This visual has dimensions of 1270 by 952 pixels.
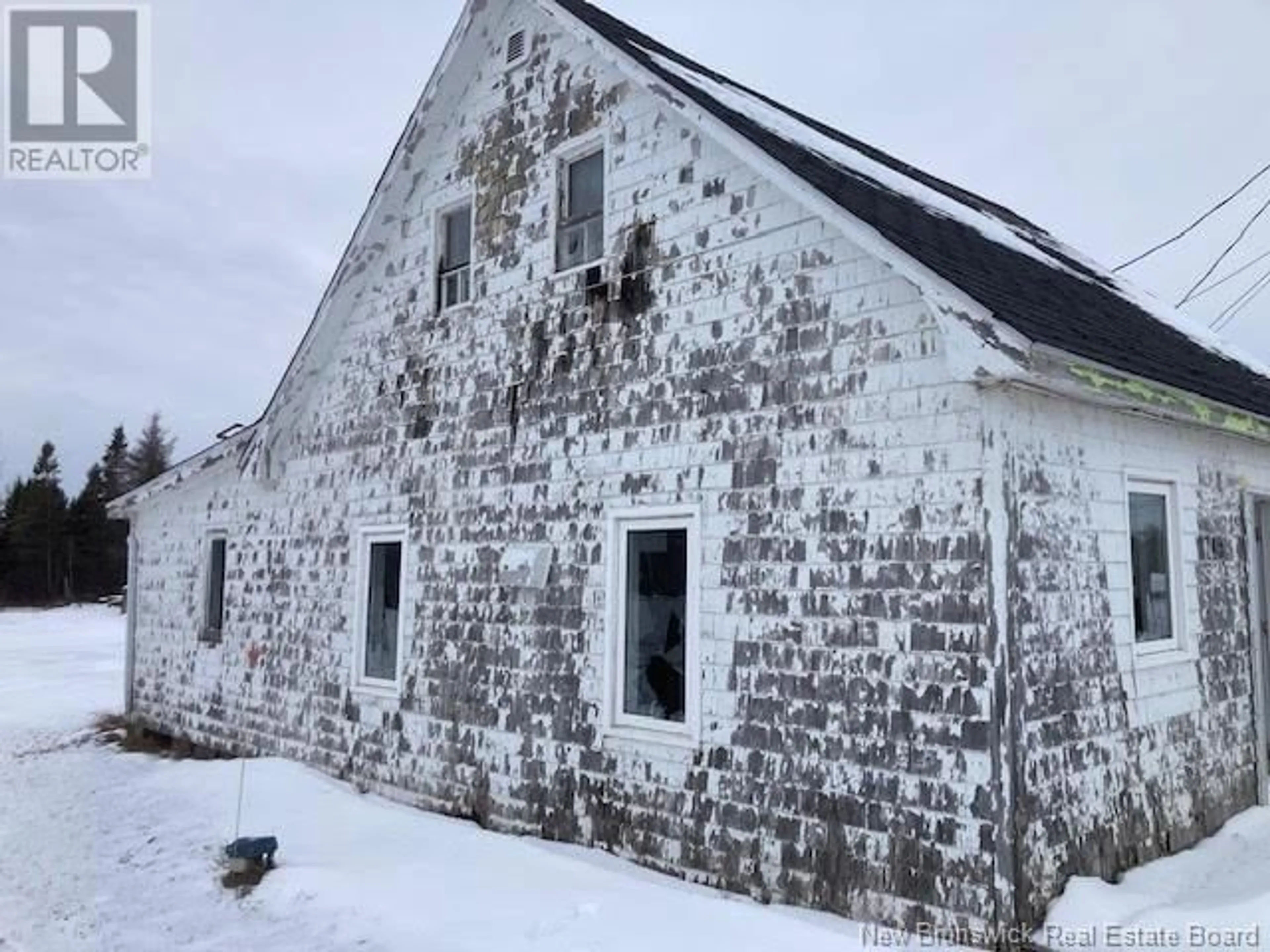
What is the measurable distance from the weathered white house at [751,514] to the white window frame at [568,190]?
41mm

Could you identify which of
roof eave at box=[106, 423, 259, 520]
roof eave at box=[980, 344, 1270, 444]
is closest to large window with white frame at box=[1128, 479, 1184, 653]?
roof eave at box=[980, 344, 1270, 444]

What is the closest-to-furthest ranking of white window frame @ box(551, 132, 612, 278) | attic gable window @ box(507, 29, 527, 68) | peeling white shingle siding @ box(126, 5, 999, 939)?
peeling white shingle siding @ box(126, 5, 999, 939), white window frame @ box(551, 132, 612, 278), attic gable window @ box(507, 29, 527, 68)

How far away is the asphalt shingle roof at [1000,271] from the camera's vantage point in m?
5.62

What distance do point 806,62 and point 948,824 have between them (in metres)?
24.8

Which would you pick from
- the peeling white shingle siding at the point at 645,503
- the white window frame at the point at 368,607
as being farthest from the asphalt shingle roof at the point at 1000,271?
the white window frame at the point at 368,607

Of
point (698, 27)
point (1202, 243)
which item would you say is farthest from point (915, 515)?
point (698, 27)

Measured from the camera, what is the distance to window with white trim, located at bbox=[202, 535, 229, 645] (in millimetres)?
12492

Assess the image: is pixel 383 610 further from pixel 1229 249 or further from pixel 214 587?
pixel 1229 249

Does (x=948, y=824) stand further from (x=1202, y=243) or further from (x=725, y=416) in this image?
(x=1202, y=243)

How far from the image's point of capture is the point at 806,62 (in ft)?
85.3

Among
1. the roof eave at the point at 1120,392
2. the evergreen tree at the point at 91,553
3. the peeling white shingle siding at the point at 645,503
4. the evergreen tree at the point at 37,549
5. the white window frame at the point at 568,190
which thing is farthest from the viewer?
the evergreen tree at the point at 91,553

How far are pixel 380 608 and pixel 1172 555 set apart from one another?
7.00 meters

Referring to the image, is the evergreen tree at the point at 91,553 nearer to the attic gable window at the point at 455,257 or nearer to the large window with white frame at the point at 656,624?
the attic gable window at the point at 455,257

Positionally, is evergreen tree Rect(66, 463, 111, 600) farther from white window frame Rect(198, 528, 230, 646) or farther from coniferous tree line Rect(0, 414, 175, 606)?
white window frame Rect(198, 528, 230, 646)
